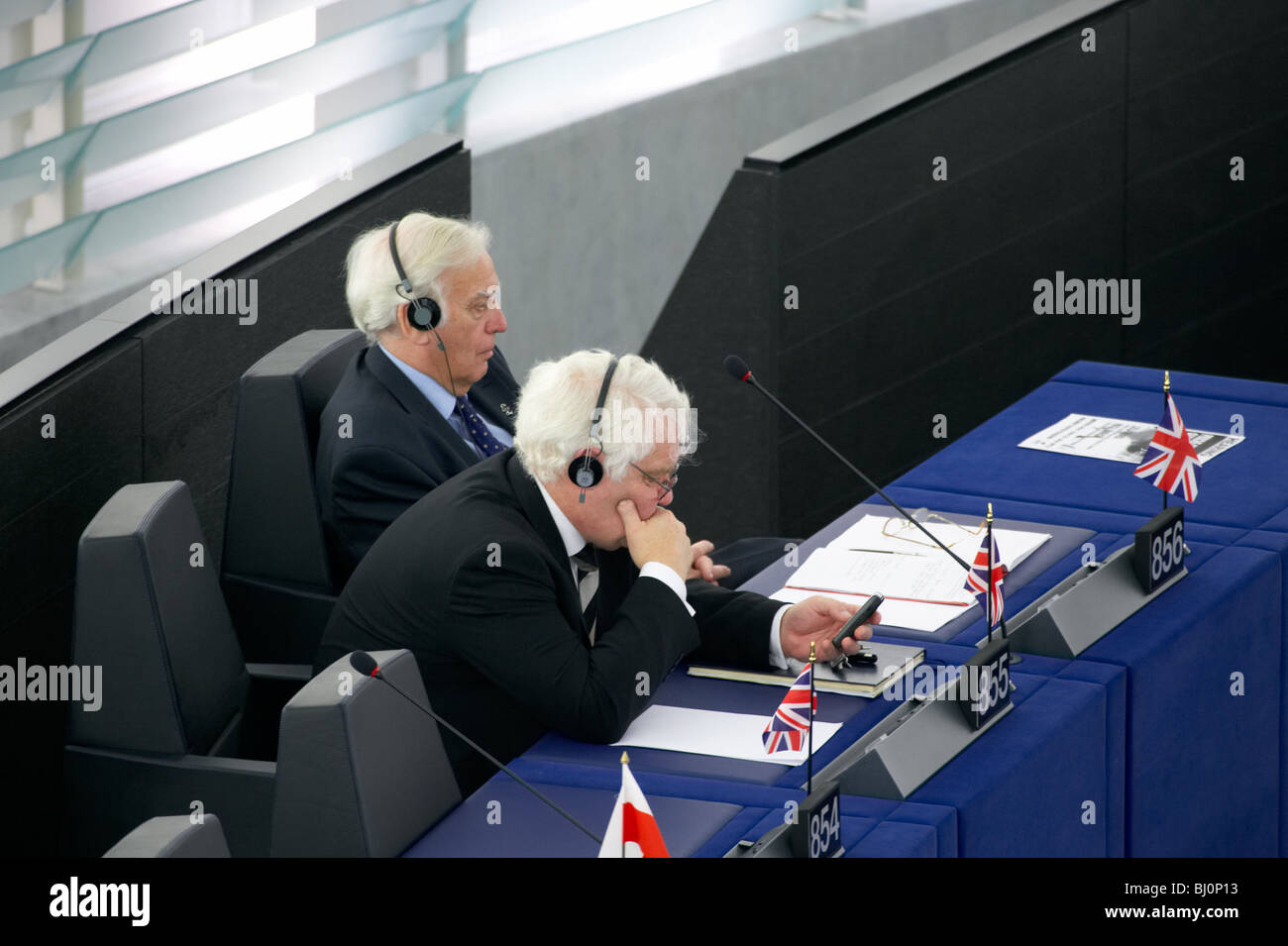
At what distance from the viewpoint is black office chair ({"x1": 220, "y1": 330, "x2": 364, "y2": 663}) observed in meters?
3.26

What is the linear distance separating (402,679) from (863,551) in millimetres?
982

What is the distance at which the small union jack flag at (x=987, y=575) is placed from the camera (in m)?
2.68

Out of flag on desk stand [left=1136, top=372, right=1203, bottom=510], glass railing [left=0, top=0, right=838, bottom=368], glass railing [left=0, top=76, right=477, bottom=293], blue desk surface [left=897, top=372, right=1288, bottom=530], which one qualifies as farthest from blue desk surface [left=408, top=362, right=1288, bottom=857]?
glass railing [left=0, top=0, right=838, bottom=368]

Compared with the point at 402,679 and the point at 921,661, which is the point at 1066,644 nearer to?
the point at 921,661

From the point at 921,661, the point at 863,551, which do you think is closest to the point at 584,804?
the point at 921,661

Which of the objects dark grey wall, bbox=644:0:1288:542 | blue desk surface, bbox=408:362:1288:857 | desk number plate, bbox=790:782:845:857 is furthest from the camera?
dark grey wall, bbox=644:0:1288:542

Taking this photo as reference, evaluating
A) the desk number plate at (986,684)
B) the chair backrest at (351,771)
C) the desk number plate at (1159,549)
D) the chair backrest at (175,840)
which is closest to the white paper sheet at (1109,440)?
the desk number plate at (1159,549)

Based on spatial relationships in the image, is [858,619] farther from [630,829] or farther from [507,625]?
[630,829]

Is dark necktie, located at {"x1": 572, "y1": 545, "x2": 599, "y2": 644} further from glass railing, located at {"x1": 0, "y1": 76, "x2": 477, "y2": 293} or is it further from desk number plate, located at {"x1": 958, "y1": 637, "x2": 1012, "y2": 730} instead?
glass railing, located at {"x1": 0, "y1": 76, "x2": 477, "y2": 293}

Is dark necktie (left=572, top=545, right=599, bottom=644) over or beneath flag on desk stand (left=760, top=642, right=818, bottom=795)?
over

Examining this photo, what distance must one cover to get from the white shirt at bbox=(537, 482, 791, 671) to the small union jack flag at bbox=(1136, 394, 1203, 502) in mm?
647

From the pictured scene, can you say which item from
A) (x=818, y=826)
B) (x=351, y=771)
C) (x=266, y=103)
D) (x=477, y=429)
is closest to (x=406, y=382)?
(x=477, y=429)

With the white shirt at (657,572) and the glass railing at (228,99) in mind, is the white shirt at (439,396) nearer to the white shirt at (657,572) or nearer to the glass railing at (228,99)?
the white shirt at (657,572)

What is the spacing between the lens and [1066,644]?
2734 mm
